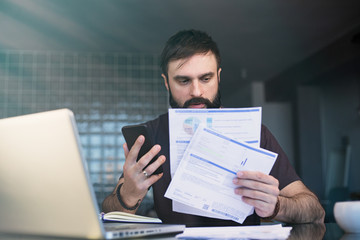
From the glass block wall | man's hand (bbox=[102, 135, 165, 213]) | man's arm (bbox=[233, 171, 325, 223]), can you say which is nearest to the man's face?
man's hand (bbox=[102, 135, 165, 213])

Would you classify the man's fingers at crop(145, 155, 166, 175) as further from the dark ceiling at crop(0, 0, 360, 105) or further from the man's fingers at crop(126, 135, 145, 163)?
the dark ceiling at crop(0, 0, 360, 105)

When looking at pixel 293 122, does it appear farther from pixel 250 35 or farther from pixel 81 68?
pixel 81 68

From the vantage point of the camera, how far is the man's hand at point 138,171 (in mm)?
1115

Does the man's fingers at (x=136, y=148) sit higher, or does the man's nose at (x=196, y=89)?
the man's nose at (x=196, y=89)

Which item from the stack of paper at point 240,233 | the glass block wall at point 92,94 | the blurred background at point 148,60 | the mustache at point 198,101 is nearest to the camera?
the stack of paper at point 240,233

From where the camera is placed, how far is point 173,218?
56.6 inches

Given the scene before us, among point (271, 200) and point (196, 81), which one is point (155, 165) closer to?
point (271, 200)

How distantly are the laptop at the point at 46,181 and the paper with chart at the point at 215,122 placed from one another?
37cm

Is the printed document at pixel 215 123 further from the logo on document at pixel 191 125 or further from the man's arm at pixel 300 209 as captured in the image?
the man's arm at pixel 300 209

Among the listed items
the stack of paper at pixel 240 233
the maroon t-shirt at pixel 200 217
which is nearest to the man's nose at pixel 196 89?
the maroon t-shirt at pixel 200 217

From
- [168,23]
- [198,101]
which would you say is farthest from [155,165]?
[168,23]

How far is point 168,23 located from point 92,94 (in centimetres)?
119

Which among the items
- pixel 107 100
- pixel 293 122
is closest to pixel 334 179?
pixel 293 122

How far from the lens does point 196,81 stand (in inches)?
62.5
